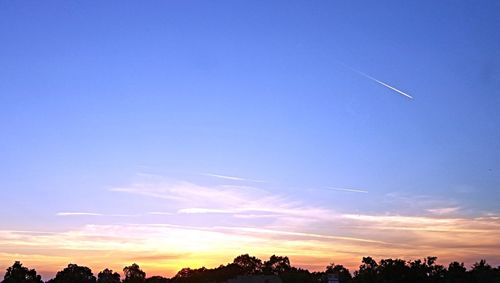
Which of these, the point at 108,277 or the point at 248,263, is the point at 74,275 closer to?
the point at 108,277

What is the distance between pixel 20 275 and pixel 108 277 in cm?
2230

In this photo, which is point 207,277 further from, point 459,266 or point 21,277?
point 459,266

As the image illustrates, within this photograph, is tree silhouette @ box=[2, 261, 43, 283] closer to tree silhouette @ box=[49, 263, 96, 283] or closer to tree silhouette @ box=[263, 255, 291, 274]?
tree silhouette @ box=[49, 263, 96, 283]

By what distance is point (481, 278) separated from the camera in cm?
8356

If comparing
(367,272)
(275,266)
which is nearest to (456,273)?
(367,272)

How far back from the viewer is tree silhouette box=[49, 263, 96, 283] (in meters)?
126

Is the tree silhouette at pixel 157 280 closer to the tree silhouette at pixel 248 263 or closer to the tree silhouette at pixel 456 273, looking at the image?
the tree silhouette at pixel 248 263

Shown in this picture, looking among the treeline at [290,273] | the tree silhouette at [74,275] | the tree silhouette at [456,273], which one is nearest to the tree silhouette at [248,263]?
the treeline at [290,273]

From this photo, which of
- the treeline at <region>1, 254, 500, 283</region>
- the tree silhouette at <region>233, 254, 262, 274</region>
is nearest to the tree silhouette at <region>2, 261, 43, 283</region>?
the treeline at <region>1, 254, 500, 283</region>

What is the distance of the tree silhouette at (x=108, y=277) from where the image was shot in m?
131

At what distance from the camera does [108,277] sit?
137375mm

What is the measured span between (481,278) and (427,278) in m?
9.95

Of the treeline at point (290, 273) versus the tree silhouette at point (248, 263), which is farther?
the tree silhouette at point (248, 263)

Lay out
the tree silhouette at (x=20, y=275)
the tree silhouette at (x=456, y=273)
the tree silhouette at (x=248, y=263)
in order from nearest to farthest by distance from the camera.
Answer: the tree silhouette at (x=456, y=273), the tree silhouette at (x=20, y=275), the tree silhouette at (x=248, y=263)
